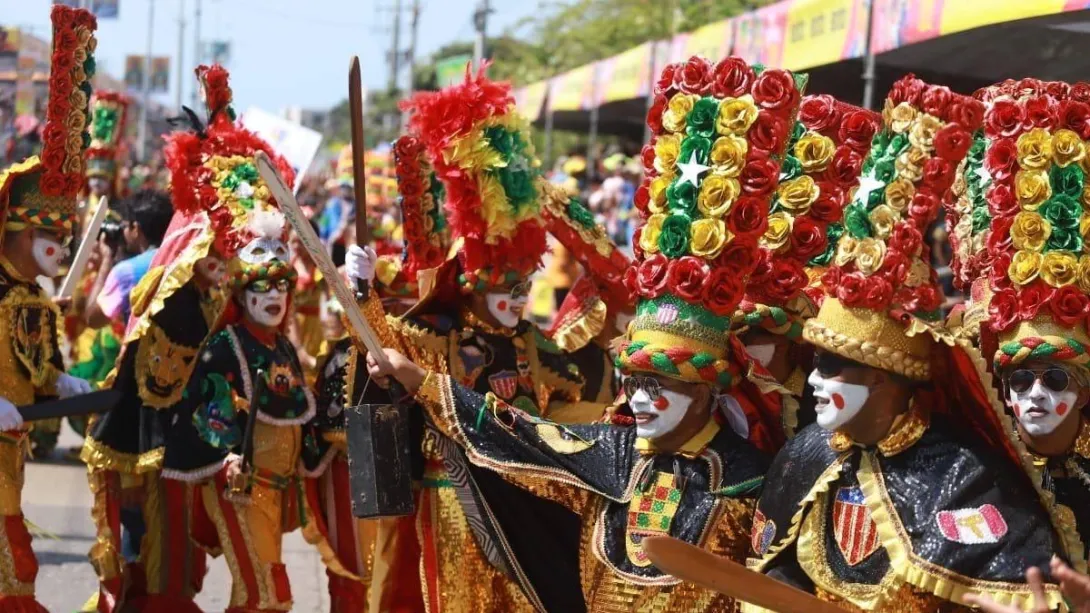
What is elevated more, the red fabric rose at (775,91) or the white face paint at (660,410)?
the red fabric rose at (775,91)

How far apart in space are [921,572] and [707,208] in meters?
1.21

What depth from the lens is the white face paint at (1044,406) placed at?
477 cm

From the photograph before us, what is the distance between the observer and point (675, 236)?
4930mm

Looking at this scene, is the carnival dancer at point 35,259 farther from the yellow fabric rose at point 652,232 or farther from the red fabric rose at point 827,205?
the red fabric rose at point 827,205

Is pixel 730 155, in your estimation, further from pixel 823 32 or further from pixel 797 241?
pixel 823 32

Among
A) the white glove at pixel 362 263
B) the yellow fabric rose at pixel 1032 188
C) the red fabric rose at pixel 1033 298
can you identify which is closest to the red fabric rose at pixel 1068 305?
the red fabric rose at pixel 1033 298

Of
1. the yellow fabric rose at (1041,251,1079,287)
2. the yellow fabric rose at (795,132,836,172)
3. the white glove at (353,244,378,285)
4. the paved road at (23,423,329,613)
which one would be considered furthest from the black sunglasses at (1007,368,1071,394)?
the paved road at (23,423,329,613)

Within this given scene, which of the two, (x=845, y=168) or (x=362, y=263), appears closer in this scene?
(x=845, y=168)

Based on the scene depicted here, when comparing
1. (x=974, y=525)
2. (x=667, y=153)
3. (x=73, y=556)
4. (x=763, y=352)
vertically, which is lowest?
(x=73, y=556)

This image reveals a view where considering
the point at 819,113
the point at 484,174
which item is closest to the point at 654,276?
the point at 819,113

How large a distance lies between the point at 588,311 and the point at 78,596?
2858 mm

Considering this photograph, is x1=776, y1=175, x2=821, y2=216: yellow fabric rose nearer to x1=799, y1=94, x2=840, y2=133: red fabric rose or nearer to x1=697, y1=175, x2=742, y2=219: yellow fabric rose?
x1=799, y1=94, x2=840, y2=133: red fabric rose

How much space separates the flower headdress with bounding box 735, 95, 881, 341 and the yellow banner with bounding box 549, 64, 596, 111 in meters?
16.7

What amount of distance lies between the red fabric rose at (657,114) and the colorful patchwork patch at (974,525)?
147 cm
